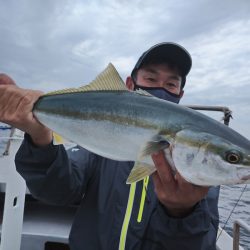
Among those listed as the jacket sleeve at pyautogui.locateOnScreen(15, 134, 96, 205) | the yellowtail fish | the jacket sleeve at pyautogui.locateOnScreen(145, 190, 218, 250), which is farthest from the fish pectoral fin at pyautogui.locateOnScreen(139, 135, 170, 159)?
the jacket sleeve at pyautogui.locateOnScreen(15, 134, 96, 205)

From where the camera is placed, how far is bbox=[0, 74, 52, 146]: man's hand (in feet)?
7.77

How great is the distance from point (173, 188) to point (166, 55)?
1.49 m

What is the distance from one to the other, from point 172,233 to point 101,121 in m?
0.96

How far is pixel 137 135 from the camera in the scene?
6.93ft

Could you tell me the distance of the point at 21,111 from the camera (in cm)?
238

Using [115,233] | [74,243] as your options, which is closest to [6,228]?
[74,243]

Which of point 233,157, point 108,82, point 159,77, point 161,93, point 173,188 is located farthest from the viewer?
point 159,77

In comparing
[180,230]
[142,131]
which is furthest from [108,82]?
[180,230]

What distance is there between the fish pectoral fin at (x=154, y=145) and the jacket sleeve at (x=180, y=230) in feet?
1.85

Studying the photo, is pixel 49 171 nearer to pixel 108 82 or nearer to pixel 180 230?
pixel 108 82

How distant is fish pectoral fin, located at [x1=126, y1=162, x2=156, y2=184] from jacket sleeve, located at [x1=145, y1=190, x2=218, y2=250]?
1.45 ft

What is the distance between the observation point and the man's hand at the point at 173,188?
82.6 inches

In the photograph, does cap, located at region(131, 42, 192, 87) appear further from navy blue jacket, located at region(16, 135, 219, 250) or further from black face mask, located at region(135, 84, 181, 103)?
navy blue jacket, located at region(16, 135, 219, 250)

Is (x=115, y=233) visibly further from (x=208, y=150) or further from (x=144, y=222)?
(x=208, y=150)
